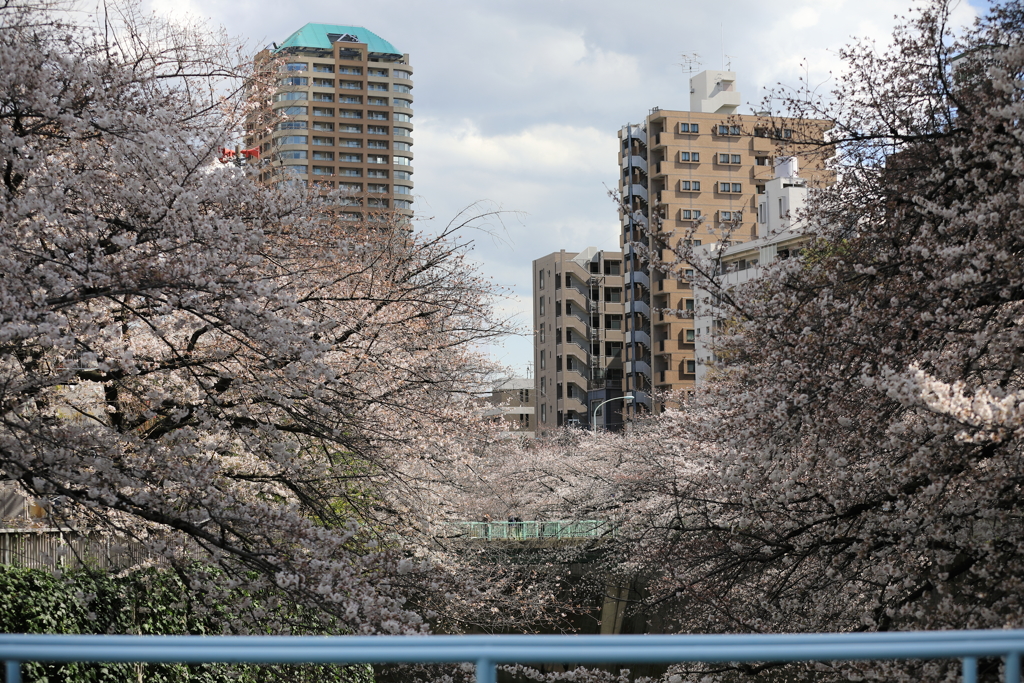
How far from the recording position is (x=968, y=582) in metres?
8.29

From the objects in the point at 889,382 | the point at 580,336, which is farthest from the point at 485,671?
the point at 580,336

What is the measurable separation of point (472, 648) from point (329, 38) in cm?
11556

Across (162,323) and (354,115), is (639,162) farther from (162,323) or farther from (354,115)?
(162,323)

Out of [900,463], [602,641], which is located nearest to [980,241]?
[900,463]

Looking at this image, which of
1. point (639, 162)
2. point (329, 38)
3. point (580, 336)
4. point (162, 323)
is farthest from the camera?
point (329, 38)

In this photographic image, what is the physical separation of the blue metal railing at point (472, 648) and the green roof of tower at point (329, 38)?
4287 inches

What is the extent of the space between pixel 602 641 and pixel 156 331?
576 cm

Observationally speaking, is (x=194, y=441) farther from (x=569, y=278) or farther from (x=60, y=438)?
(x=569, y=278)

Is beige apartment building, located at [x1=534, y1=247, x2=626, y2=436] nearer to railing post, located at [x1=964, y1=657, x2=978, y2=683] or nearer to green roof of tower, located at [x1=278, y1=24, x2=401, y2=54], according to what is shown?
green roof of tower, located at [x1=278, y1=24, x2=401, y2=54]

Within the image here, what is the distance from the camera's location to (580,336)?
260 feet

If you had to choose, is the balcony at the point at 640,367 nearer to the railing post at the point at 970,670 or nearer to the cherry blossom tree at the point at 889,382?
the cherry blossom tree at the point at 889,382

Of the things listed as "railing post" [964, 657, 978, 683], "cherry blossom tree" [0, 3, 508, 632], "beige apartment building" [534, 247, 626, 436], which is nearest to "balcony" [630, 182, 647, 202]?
"beige apartment building" [534, 247, 626, 436]

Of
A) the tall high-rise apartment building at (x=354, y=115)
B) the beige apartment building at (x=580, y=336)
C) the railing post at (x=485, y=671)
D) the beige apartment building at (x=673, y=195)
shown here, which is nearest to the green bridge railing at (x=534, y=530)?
the railing post at (x=485, y=671)

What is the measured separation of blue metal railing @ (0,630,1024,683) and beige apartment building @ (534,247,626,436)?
73.4m
